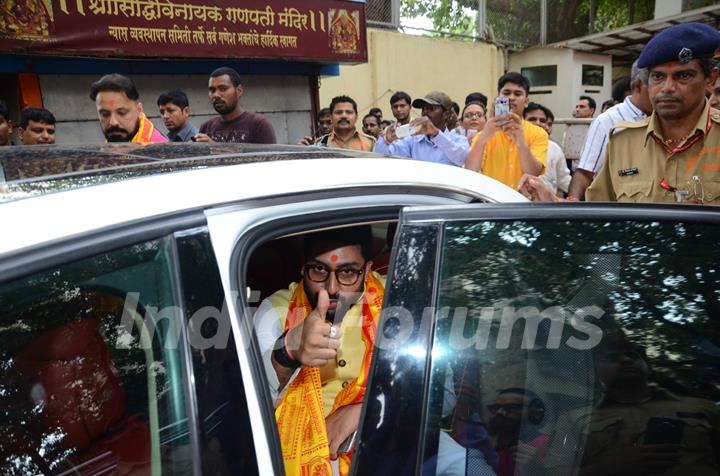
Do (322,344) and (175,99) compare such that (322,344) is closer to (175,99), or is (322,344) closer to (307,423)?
(307,423)

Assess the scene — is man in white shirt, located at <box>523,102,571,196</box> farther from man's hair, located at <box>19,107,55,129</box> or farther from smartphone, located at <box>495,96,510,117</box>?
man's hair, located at <box>19,107,55,129</box>

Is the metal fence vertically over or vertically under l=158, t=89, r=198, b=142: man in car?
over

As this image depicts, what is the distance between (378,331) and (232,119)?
373 cm

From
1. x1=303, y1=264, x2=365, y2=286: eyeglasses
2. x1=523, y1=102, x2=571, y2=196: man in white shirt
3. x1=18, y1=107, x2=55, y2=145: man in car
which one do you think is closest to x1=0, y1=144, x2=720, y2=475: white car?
x1=303, y1=264, x2=365, y2=286: eyeglasses

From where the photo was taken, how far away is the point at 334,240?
1.83m

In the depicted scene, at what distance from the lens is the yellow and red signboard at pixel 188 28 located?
20.5 feet

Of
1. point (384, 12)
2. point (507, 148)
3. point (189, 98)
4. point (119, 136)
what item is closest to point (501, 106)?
point (507, 148)

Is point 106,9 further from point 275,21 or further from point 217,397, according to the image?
point 217,397

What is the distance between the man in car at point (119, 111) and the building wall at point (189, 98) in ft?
9.47

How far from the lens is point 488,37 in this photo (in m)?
13.7

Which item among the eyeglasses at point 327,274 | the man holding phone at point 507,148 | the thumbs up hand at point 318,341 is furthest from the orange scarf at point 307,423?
the man holding phone at point 507,148

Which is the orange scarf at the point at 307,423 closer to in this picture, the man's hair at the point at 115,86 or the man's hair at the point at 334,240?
the man's hair at the point at 334,240

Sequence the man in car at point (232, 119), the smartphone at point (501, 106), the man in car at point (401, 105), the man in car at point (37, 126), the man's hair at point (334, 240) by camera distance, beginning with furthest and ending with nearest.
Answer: the man in car at point (401, 105)
the man in car at point (37, 126)
the man in car at point (232, 119)
the smartphone at point (501, 106)
the man's hair at point (334, 240)

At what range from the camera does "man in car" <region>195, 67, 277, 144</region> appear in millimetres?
4324
